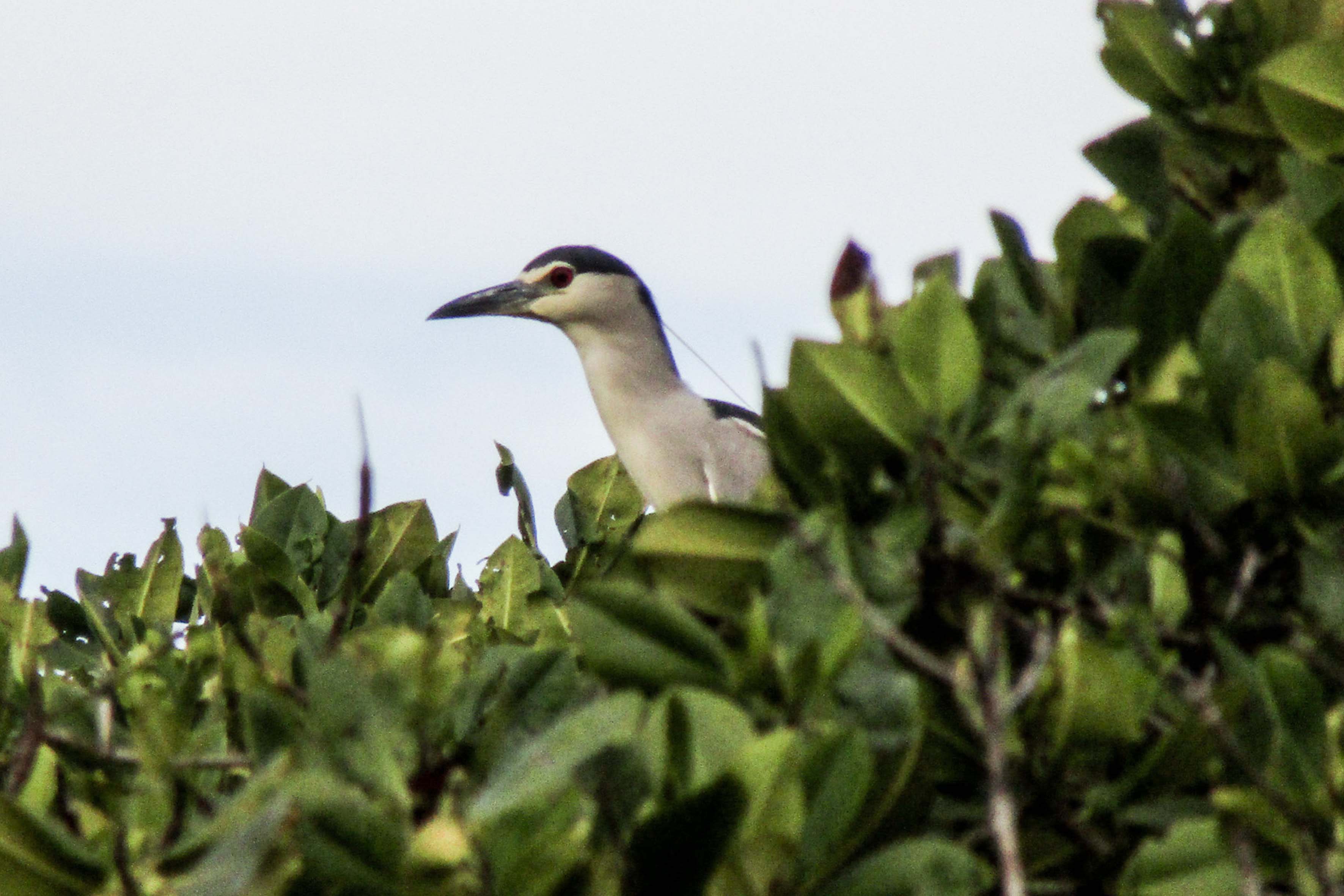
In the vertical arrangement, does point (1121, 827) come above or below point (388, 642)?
below

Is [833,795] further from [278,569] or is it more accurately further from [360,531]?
[278,569]

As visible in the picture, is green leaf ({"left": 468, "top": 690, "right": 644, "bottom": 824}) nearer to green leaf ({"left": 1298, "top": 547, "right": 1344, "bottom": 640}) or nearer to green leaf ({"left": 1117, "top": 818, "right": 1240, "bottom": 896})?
green leaf ({"left": 1117, "top": 818, "right": 1240, "bottom": 896})

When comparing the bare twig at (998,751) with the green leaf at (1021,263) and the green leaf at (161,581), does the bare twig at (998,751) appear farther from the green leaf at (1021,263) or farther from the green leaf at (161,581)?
the green leaf at (161,581)

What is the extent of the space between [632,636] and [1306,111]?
1.07 metres

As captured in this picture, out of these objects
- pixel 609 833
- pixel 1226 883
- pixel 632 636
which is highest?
pixel 632 636

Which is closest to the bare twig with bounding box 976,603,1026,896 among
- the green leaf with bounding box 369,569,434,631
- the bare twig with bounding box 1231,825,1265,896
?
the bare twig with bounding box 1231,825,1265,896

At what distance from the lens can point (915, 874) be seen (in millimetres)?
1222

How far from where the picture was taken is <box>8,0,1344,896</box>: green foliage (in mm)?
1205

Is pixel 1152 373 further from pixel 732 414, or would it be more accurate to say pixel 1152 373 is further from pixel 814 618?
pixel 732 414

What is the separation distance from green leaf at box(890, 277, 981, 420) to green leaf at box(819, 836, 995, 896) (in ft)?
1.45

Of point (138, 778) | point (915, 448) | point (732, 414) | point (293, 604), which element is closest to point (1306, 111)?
point (915, 448)

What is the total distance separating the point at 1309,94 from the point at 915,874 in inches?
43.9

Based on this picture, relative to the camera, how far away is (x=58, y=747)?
67.6 inches

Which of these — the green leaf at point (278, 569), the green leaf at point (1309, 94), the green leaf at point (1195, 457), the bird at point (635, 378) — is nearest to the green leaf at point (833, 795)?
the green leaf at point (1195, 457)
